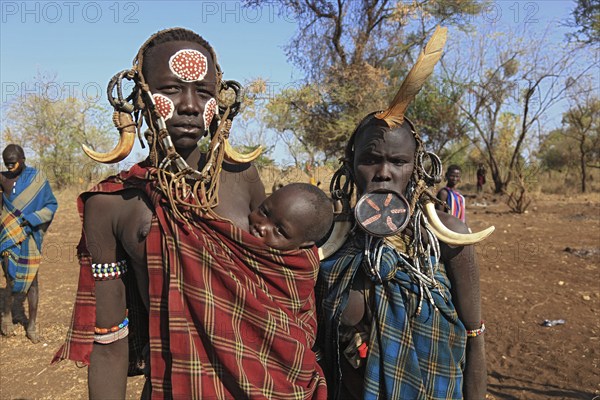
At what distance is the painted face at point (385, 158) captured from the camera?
5.76 feet

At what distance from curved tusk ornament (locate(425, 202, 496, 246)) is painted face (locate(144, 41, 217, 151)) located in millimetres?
860

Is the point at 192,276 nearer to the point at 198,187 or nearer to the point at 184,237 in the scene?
the point at 184,237

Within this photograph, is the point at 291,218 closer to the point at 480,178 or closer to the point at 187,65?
the point at 187,65

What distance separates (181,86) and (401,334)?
1.11 m

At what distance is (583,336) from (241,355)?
4674 mm

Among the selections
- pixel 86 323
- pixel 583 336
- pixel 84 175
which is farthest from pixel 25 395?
pixel 84 175

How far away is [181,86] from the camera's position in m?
1.52

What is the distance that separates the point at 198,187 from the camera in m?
1.51

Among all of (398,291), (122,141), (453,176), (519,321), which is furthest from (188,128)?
(453,176)

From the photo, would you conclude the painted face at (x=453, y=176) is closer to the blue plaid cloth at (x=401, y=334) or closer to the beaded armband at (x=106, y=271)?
the blue plaid cloth at (x=401, y=334)

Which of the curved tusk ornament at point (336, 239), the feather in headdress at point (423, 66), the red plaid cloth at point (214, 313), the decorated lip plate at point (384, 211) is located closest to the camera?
the red plaid cloth at point (214, 313)

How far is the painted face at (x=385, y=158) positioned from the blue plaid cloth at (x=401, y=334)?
0.24 metres

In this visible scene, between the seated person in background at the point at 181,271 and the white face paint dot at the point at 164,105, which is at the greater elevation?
the white face paint dot at the point at 164,105

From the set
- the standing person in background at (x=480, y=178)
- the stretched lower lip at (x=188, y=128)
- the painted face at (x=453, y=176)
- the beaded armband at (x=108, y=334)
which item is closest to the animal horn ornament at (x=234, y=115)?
the stretched lower lip at (x=188, y=128)
